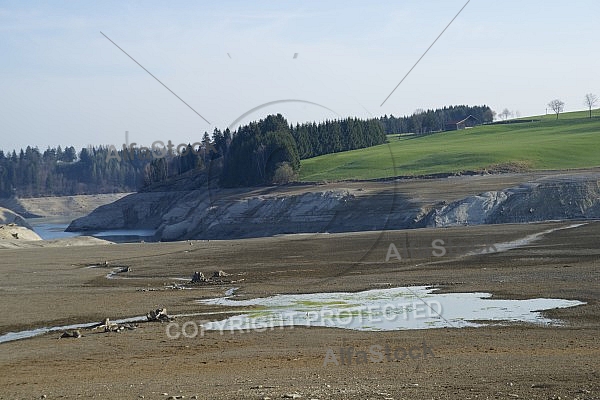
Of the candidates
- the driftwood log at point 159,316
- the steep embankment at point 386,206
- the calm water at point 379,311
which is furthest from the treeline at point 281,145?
the driftwood log at point 159,316

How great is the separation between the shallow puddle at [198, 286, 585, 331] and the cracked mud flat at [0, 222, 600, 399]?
1102 millimetres

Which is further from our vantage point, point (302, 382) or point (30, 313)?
point (30, 313)

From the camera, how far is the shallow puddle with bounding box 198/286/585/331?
27.4 metres

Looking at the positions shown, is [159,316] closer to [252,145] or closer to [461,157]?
[252,145]

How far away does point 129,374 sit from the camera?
21109mm

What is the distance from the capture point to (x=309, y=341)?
81.9 feet

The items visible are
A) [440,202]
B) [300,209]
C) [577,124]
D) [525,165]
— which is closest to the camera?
[440,202]

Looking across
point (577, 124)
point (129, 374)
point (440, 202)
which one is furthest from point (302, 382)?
point (577, 124)

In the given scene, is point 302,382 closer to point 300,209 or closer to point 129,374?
point 129,374

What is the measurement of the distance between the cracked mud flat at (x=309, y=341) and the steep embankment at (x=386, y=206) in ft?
68.6

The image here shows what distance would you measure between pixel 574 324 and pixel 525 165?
3188 inches

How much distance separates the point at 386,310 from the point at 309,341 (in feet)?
20.6

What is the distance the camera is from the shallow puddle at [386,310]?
89.8 ft

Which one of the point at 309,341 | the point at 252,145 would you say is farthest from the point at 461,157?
the point at 309,341
